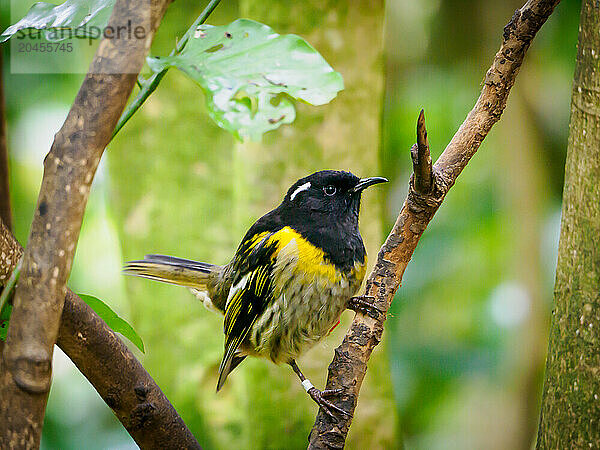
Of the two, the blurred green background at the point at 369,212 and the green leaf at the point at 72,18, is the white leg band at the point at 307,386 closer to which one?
the blurred green background at the point at 369,212

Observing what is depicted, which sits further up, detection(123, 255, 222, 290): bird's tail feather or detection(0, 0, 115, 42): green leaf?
detection(0, 0, 115, 42): green leaf

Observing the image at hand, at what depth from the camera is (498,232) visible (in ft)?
6.10

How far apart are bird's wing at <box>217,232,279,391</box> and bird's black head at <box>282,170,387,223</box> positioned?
8cm

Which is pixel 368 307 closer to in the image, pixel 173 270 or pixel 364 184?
pixel 364 184

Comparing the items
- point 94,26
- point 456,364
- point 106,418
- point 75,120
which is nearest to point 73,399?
point 106,418

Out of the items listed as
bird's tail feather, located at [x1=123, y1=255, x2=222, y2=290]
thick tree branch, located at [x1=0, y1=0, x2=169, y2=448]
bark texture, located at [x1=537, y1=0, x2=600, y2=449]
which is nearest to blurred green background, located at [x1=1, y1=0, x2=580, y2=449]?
bird's tail feather, located at [x1=123, y1=255, x2=222, y2=290]

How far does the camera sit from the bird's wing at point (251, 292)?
1220 millimetres

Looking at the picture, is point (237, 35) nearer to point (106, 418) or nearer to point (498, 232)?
point (498, 232)

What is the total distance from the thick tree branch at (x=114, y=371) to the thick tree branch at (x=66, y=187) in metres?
0.24

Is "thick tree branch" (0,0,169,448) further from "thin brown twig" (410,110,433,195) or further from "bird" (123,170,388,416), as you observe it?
"bird" (123,170,388,416)

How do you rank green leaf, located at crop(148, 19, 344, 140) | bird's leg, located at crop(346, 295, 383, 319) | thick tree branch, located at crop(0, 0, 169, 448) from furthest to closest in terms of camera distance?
1. bird's leg, located at crop(346, 295, 383, 319)
2. green leaf, located at crop(148, 19, 344, 140)
3. thick tree branch, located at crop(0, 0, 169, 448)

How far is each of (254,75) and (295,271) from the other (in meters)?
0.58

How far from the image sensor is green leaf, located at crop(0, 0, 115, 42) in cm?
73

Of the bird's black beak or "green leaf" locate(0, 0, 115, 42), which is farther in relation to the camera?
the bird's black beak
